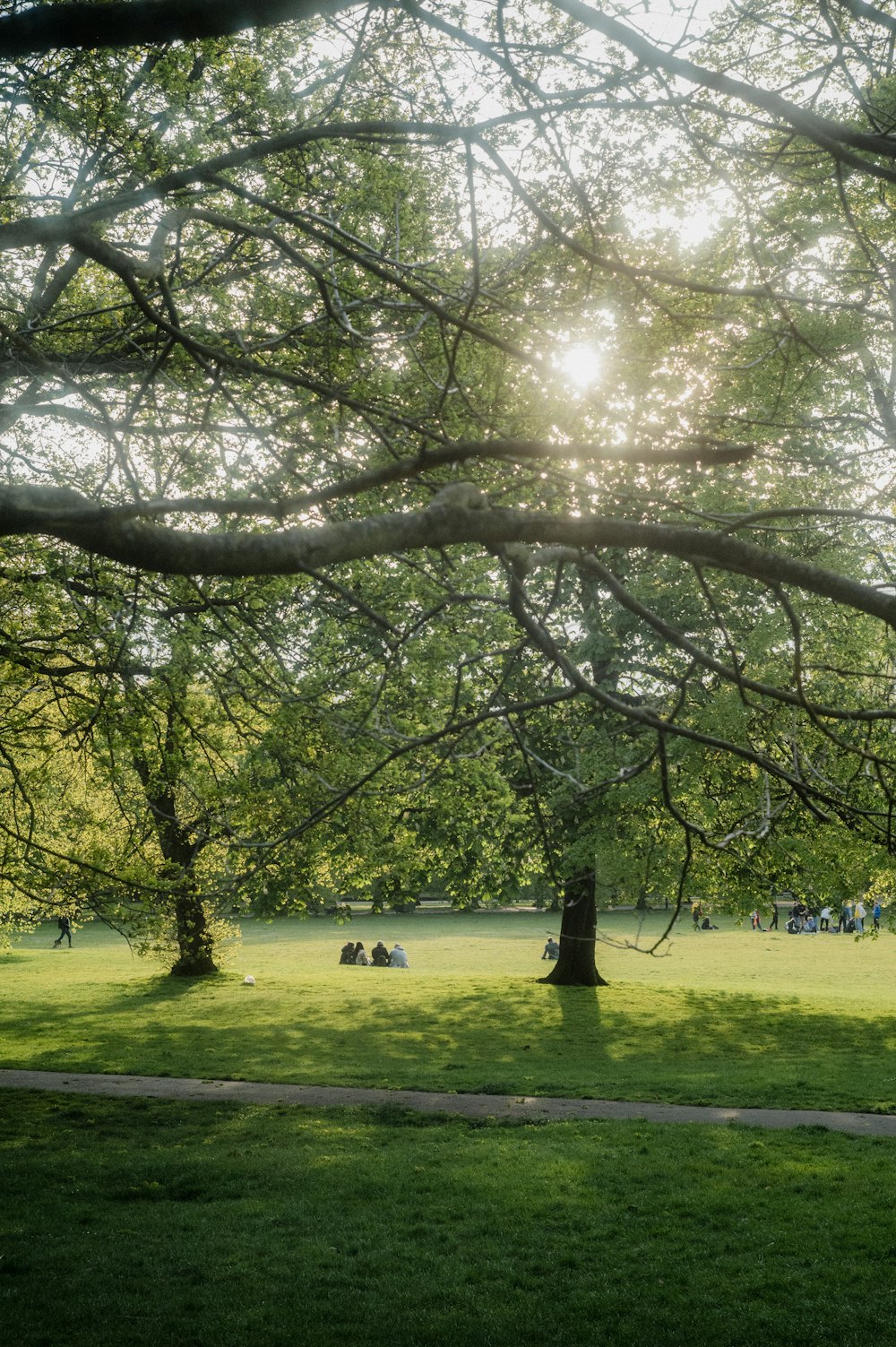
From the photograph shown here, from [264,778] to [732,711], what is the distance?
16.4 feet

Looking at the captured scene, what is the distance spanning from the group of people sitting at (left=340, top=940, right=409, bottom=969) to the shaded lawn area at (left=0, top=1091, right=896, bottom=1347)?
24119 millimetres

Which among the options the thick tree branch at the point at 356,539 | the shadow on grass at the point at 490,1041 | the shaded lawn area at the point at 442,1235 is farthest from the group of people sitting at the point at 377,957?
the thick tree branch at the point at 356,539

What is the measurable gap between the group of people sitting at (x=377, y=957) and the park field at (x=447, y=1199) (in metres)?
15.1

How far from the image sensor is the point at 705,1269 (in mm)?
8031

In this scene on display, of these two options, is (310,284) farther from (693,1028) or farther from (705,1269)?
(693,1028)

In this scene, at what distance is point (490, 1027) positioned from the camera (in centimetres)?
2203

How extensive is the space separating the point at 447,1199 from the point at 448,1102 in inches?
182

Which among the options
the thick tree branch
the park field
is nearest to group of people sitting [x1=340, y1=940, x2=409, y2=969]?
the park field

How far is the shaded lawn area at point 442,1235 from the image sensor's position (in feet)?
23.6

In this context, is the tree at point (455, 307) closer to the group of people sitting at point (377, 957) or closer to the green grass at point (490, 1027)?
the green grass at point (490, 1027)

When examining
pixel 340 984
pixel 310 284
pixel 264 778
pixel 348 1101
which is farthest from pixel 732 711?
pixel 340 984

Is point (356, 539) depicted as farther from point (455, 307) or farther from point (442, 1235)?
point (442, 1235)

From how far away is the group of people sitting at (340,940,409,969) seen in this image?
121 ft

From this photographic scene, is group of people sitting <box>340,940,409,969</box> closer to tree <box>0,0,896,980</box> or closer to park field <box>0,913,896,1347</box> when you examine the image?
park field <box>0,913,896,1347</box>
